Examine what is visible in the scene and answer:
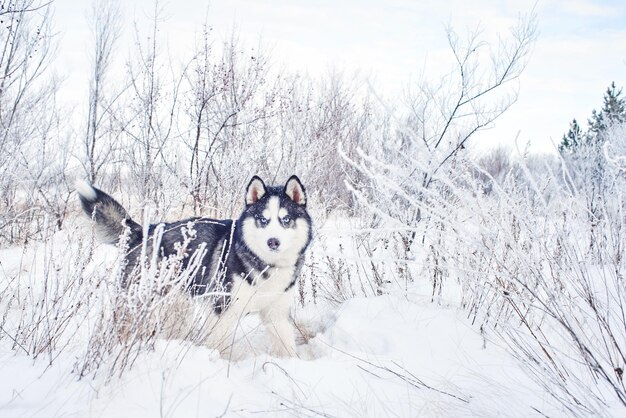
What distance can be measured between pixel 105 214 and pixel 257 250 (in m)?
1.25

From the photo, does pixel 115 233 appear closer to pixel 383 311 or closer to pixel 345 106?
pixel 383 311

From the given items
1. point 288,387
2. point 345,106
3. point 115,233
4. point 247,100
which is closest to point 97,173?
point 247,100

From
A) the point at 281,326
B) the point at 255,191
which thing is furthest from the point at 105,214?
the point at 281,326

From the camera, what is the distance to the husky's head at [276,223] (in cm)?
307

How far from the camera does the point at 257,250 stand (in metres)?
3.11

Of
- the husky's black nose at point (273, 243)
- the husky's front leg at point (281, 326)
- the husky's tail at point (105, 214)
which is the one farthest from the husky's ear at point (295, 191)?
the husky's tail at point (105, 214)

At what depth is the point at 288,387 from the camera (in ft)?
6.82

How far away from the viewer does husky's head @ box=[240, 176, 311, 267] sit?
3070 millimetres

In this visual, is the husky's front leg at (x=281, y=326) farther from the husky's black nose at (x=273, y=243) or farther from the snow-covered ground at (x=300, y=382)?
the husky's black nose at (x=273, y=243)

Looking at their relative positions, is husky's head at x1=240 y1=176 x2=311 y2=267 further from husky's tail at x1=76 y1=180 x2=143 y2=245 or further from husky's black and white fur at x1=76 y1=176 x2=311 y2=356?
husky's tail at x1=76 y1=180 x2=143 y2=245

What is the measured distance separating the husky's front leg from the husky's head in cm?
27

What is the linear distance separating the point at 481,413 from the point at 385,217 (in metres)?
0.87

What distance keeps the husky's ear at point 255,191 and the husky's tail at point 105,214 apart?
2.84 ft

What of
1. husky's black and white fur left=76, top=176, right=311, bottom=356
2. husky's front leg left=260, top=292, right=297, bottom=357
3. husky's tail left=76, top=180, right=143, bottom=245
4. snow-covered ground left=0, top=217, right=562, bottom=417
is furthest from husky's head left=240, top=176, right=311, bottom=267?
husky's tail left=76, top=180, right=143, bottom=245
